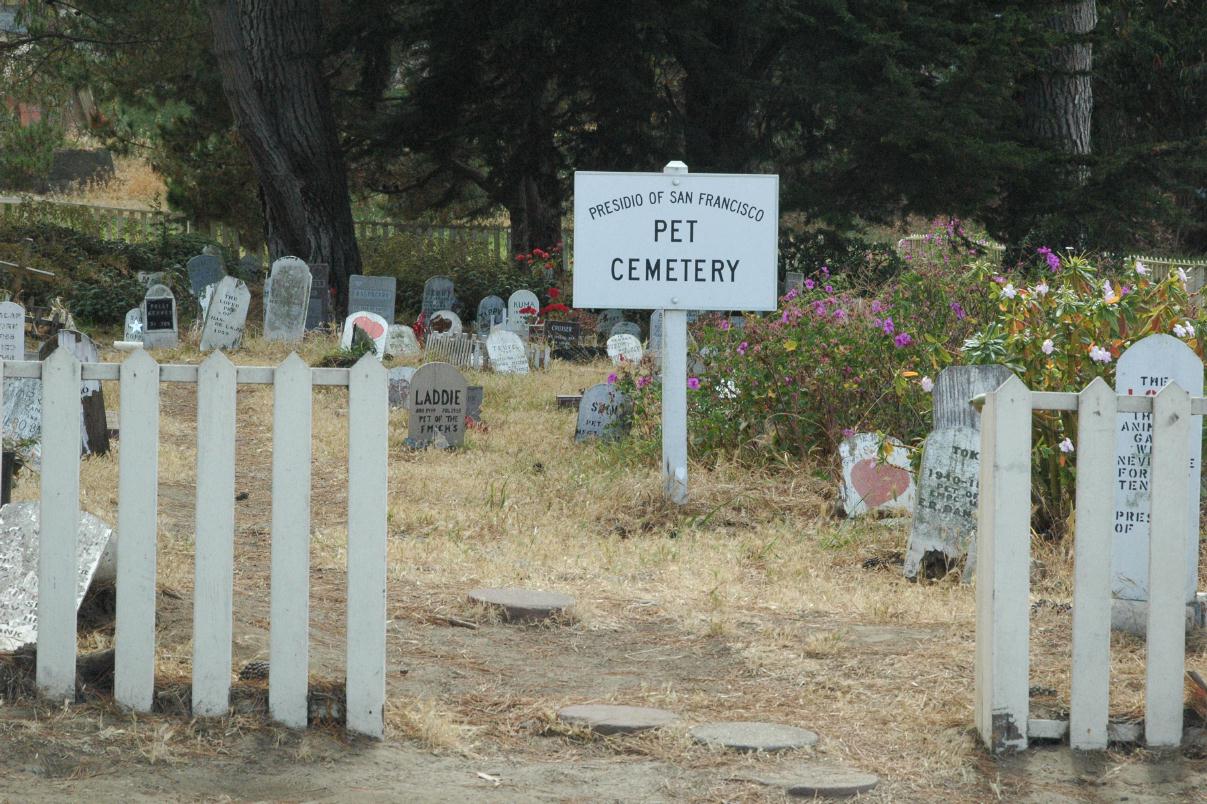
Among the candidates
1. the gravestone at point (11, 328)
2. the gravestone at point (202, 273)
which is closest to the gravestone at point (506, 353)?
the gravestone at point (202, 273)

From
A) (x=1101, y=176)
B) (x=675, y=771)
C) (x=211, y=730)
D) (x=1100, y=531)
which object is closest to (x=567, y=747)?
(x=675, y=771)

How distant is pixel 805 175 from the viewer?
18.0m

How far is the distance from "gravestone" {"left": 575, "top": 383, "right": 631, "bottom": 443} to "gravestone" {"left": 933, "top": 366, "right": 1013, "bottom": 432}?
3460 mm

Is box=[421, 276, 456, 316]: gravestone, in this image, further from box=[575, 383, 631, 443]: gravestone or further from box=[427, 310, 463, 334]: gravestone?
box=[575, 383, 631, 443]: gravestone

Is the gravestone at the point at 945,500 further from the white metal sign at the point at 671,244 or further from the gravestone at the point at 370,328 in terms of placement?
the gravestone at the point at 370,328

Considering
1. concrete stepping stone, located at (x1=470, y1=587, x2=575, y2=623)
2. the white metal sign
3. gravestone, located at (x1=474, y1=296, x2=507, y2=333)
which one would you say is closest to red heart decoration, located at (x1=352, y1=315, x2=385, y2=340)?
gravestone, located at (x1=474, y1=296, x2=507, y2=333)

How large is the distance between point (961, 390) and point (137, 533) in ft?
12.7

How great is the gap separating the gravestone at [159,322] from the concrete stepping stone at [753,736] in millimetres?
11274

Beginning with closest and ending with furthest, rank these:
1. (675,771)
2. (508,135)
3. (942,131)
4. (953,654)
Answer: (675,771), (953,654), (942,131), (508,135)

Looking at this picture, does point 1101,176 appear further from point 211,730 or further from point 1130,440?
point 211,730

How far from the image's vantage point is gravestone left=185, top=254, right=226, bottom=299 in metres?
16.7

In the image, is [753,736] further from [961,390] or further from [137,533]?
[961,390]

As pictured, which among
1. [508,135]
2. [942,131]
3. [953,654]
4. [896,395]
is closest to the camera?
[953,654]

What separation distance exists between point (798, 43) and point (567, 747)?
15.1 metres
